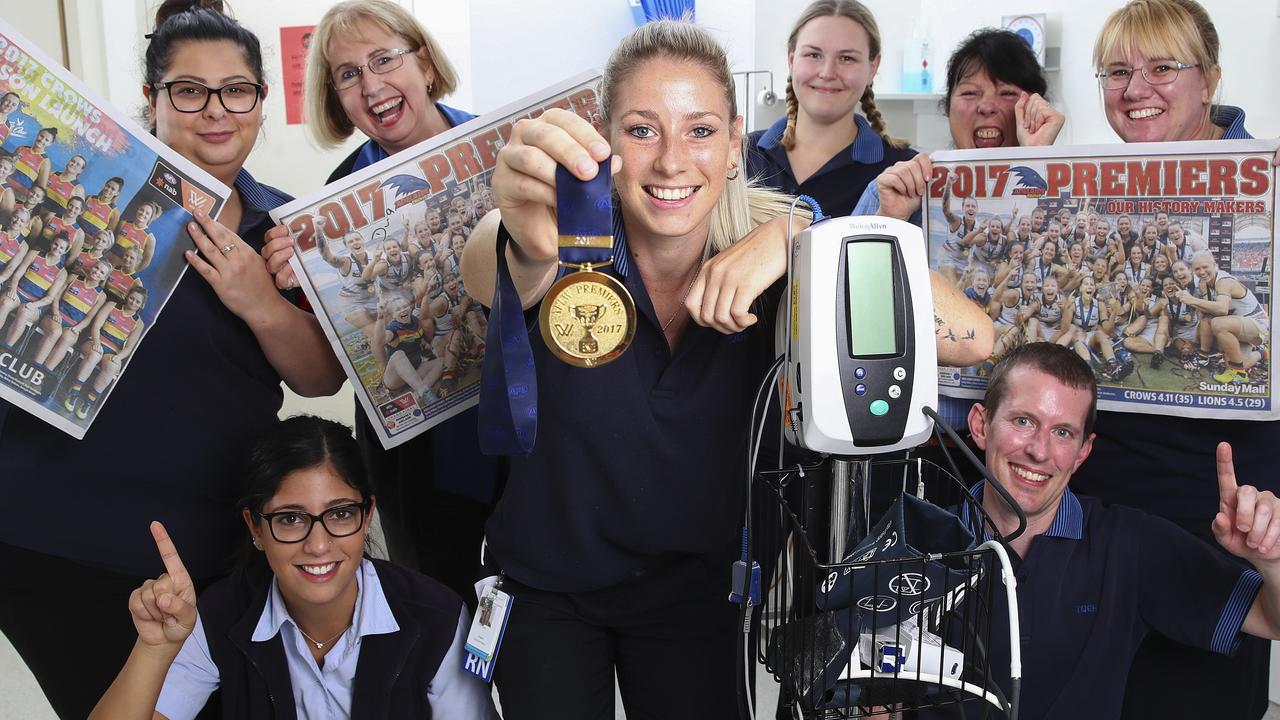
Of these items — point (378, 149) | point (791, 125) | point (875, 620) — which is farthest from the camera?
point (791, 125)

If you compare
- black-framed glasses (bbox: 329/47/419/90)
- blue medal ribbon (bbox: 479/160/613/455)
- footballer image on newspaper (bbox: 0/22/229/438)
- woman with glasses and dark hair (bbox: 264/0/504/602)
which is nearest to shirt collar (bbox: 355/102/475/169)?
woman with glasses and dark hair (bbox: 264/0/504/602)

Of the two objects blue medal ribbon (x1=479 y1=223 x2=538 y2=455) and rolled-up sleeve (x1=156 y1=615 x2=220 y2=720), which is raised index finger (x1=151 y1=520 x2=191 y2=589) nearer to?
rolled-up sleeve (x1=156 y1=615 x2=220 y2=720)

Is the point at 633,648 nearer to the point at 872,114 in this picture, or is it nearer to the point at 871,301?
the point at 871,301

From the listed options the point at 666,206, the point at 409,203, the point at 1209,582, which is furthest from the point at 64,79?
the point at 1209,582

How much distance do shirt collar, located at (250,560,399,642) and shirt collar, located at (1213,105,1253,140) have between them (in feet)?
5.47

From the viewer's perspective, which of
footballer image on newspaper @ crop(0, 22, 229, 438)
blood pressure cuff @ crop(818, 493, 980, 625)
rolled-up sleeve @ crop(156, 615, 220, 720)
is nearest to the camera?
blood pressure cuff @ crop(818, 493, 980, 625)

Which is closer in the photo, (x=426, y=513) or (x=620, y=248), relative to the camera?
(x=620, y=248)

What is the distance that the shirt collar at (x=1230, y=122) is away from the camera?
1.82 metres

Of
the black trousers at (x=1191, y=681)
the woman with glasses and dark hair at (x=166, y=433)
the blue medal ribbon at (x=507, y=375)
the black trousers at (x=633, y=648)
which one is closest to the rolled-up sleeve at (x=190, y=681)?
the woman with glasses and dark hair at (x=166, y=433)

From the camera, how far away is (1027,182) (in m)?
1.71

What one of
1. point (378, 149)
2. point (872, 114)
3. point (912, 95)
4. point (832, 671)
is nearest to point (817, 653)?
point (832, 671)

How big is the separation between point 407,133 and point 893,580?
1.38m

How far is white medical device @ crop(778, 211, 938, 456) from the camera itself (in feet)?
3.26

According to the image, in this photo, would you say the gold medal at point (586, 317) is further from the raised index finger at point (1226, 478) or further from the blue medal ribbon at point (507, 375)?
the raised index finger at point (1226, 478)
